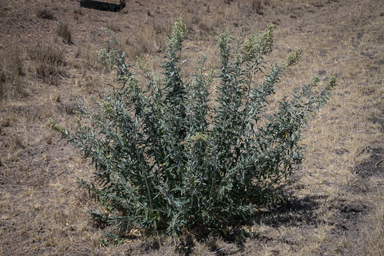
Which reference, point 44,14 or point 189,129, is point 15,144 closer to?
point 189,129

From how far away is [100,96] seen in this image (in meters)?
6.67

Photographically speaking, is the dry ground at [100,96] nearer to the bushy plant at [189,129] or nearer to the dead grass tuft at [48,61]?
the dead grass tuft at [48,61]

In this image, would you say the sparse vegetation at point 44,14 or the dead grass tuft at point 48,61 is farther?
the sparse vegetation at point 44,14

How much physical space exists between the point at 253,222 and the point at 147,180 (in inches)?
56.0

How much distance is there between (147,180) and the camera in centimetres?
326

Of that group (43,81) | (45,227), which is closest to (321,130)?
(45,227)

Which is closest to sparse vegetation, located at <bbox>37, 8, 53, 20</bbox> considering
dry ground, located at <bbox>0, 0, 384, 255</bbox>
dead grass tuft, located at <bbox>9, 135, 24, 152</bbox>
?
dry ground, located at <bbox>0, 0, 384, 255</bbox>

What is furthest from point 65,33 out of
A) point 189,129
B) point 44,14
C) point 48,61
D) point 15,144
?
point 189,129

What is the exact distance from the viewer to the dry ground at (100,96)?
3244mm

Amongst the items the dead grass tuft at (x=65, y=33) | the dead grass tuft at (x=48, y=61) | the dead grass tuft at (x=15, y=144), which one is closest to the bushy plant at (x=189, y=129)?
the dead grass tuft at (x=15, y=144)

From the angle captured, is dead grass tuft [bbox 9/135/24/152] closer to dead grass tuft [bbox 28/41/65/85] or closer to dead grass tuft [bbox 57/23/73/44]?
dead grass tuft [bbox 28/41/65/85]

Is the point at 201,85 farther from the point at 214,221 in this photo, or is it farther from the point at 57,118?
the point at 57,118

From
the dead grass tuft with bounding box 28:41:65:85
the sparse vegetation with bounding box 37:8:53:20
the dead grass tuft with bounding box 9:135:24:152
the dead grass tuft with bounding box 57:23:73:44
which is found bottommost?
the dead grass tuft with bounding box 9:135:24:152

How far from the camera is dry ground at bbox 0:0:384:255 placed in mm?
3244
